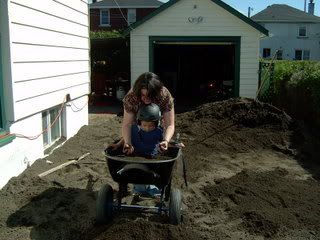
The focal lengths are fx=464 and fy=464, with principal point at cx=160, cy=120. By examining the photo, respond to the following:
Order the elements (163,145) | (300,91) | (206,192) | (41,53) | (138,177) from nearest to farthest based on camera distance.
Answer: (138,177) < (163,145) < (206,192) < (41,53) < (300,91)

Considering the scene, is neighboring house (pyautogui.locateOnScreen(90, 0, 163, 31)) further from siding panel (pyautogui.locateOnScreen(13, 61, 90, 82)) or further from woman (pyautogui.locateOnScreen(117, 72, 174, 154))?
woman (pyautogui.locateOnScreen(117, 72, 174, 154))

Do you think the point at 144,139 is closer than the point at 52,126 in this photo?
Yes

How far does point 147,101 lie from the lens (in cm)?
546

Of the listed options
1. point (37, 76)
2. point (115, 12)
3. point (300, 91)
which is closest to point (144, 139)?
point (37, 76)

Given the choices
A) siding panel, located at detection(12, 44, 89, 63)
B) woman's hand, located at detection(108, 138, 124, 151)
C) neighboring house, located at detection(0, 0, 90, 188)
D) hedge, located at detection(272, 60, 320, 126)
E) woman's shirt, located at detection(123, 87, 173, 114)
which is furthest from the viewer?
hedge, located at detection(272, 60, 320, 126)

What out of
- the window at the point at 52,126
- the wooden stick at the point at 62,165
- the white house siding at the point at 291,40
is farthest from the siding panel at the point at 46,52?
the white house siding at the point at 291,40

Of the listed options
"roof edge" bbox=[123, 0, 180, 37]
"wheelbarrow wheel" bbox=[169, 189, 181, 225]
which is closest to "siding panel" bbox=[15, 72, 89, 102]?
"wheelbarrow wheel" bbox=[169, 189, 181, 225]

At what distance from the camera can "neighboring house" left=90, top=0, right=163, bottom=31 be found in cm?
4419

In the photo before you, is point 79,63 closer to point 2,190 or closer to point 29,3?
point 29,3

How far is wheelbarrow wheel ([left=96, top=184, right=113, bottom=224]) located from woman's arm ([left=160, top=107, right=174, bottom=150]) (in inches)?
31.2

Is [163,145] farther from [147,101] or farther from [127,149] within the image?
[147,101]

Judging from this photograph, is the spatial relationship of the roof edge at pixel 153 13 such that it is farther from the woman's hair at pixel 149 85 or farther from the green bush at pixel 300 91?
the woman's hair at pixel 149 85

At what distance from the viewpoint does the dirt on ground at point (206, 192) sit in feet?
16.9

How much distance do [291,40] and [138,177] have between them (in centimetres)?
5284
